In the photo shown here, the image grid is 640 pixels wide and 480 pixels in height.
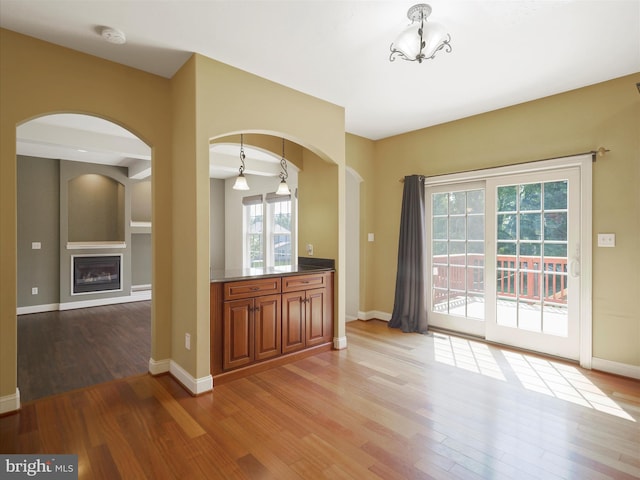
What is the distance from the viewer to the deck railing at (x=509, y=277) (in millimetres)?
3676

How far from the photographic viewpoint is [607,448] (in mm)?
2127

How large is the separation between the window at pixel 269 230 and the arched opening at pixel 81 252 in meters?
2.16

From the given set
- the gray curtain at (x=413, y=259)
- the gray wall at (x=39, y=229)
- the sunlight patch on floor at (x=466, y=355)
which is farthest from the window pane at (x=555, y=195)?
the gray wall at (x=39, y=229)

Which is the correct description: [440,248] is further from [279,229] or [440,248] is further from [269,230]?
[269,230]

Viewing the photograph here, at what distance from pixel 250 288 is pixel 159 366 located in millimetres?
1114

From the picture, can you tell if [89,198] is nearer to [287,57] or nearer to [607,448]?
[287,57]

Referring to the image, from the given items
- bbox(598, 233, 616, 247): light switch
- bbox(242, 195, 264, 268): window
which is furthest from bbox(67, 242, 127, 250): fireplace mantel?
bbox(598, 233, 616, 247): light switch

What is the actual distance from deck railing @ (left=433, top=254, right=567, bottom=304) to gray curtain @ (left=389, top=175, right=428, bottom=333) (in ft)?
0.87

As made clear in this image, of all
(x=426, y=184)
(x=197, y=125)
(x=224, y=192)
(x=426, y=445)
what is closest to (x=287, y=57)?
(x=197, y=125)

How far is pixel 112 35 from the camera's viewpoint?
2.53 metres

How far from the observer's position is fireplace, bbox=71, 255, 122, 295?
20.5 feet

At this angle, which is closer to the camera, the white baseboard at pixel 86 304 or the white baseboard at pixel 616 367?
the white baseboard at pixel 616 367

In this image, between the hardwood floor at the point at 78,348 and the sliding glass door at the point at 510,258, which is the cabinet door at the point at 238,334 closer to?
the hardwood floor at the point at 78,348

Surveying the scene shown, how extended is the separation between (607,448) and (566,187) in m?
2.46
